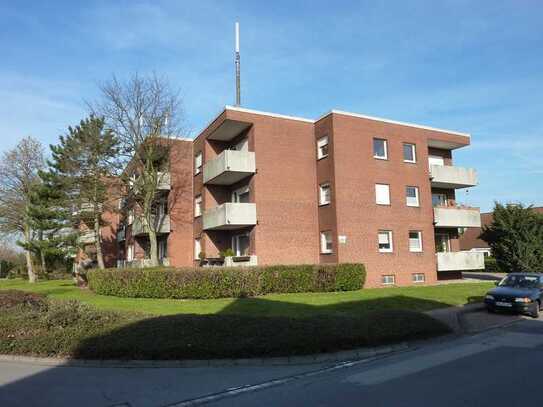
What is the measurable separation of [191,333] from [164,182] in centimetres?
2208

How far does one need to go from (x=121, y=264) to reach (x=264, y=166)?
65.5 feet

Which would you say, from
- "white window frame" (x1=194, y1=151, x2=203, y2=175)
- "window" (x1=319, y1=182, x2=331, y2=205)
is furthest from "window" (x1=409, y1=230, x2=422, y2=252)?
"white window frame" (x1=194, y1=151, x2=203, y2=175)

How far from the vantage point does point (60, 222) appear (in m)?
34.4

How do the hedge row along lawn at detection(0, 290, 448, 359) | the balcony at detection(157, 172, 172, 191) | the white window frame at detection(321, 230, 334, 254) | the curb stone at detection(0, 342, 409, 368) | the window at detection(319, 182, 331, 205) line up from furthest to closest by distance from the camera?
the balcony at detection(157, 172, 172, 191), the window at detection(319, 182, 331, 205), the white window frame at detection(321, 230, 334, 254), the hedge row along lawn at detection(0, 290, 448, 359), the curb stone at detection(0, 342, 409, 368)

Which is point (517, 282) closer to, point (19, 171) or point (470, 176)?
point (470, 176)

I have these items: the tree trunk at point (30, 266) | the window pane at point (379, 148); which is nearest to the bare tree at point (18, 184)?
the tree trunk at point (30, 266)

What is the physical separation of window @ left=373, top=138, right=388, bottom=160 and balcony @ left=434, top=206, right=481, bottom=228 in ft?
16.6

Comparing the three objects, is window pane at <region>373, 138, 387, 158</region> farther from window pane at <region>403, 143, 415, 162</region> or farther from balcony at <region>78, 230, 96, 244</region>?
balcony at <region>78, 230, 96, 244</region>

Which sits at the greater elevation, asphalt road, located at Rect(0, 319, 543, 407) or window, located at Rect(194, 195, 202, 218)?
window, located at Rect(194, 195, 202, 218)

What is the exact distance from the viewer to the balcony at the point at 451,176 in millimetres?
28891

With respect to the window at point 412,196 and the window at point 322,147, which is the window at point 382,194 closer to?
the window at point 412,196

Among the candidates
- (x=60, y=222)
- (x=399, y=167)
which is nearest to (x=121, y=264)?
(x=60, y=222)

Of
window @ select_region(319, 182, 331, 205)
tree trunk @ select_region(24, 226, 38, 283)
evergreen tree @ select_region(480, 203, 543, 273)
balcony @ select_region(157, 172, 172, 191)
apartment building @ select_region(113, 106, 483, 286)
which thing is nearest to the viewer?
apartment building @ select_region(113, 106, 483, 286)

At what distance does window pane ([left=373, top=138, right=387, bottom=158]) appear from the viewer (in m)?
26.9
